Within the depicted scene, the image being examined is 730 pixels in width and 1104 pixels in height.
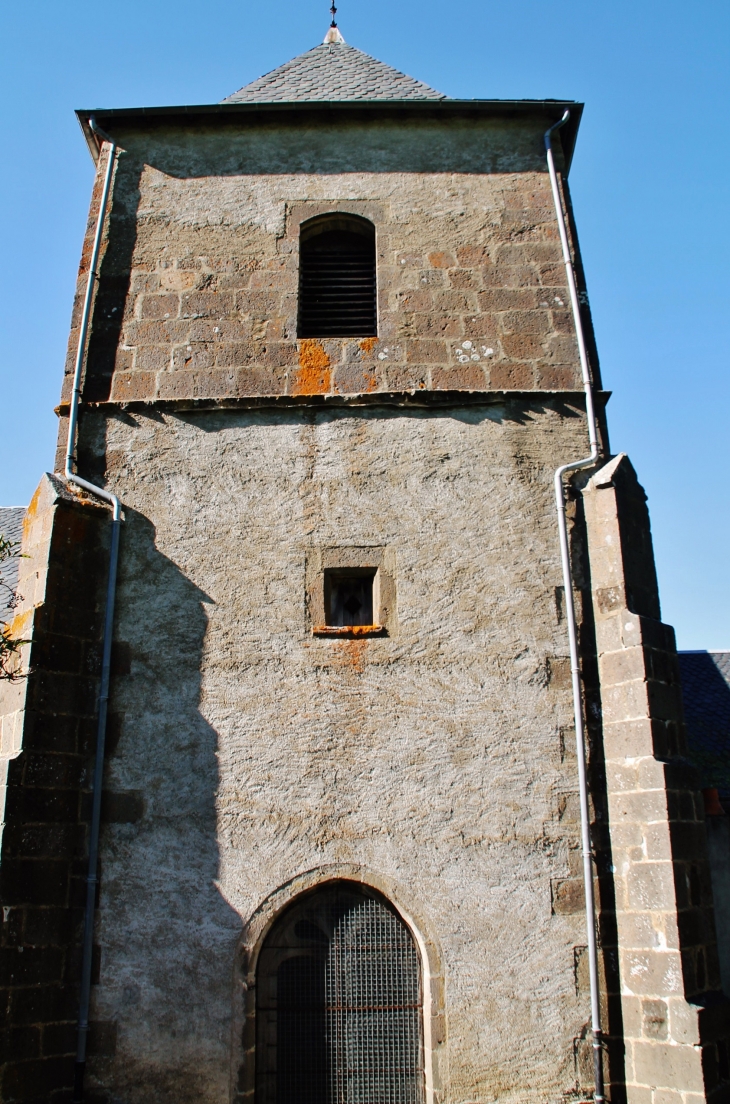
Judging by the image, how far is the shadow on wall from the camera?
5.81m

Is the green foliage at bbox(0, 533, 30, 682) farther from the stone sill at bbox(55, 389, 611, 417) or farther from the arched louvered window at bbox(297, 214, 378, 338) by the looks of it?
the arched louvered window at bbox(297, 214, 378, 338)

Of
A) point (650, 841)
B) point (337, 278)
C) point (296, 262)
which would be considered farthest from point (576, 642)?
point (296, 262)

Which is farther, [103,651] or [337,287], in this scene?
[337,287]

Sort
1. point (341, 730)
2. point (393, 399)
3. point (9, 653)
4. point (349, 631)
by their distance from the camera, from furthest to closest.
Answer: point (393, 399)
point (349, 631)
point (341, 730)
point (9, 653)

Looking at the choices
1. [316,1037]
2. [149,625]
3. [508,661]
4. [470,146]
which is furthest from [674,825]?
[470,146]

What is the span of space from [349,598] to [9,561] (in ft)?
15.1

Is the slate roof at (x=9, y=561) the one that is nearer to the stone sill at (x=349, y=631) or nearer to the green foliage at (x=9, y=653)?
the green foliage at (x=9, y=653)

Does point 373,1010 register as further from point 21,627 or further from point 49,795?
point 21,627

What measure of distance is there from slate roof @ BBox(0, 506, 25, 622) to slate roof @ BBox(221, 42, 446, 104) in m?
4.96

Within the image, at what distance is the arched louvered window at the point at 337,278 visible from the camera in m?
8.00

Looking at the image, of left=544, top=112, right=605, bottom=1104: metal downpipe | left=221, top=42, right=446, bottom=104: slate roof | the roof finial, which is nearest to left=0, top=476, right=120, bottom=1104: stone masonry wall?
left=544, top=112, right=605, bottom=1104: metal downpipe

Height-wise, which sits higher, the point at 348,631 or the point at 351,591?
the point at 351,591

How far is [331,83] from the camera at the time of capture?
31.1ft

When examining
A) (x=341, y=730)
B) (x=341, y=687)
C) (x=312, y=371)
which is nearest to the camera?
(x=341, y=730)
